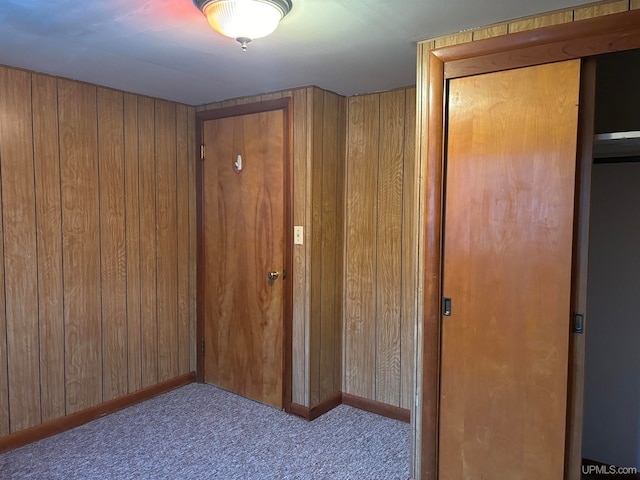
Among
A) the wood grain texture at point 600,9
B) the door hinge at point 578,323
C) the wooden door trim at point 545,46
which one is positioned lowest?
the door hinge at point 578,323

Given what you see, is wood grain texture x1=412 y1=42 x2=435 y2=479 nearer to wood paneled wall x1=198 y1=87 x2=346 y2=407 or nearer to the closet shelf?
the closet shelf

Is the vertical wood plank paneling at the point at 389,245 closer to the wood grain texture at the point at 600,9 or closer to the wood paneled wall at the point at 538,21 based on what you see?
the wood paneled wall at the point at 538,21

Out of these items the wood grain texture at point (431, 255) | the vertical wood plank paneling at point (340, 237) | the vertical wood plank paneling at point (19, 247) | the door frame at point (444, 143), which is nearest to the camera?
Result: the door frame at point (444, 143)

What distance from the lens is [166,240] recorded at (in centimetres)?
335

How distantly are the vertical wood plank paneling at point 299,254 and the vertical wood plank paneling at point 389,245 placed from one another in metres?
0.51

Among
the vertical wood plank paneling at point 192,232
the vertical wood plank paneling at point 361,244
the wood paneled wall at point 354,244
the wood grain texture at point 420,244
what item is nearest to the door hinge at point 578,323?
the wood grain texture at point 420,244

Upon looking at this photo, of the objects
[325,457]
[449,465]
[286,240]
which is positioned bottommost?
[325,457]

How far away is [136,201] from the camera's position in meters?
3.12

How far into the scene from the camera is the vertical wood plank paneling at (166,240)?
3.28 m

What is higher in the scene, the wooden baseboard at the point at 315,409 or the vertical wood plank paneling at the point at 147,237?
the vertical wood plank paneling at the point at 147,237

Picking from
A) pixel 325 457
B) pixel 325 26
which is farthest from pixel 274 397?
pixel 325 26

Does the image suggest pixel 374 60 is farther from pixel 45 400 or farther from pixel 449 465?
pixel 45 400

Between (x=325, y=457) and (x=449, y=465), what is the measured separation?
77 centimetres

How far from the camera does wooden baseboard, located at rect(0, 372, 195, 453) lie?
2566mm
